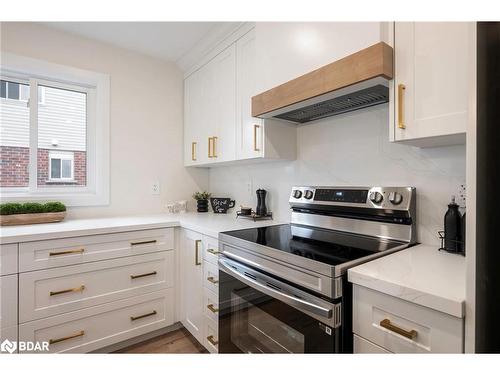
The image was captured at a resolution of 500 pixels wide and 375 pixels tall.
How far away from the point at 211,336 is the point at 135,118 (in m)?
1.93

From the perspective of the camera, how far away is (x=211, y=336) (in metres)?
1.68

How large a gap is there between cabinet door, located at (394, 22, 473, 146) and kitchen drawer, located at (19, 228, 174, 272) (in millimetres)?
1651

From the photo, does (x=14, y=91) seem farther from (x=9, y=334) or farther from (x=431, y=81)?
(x=431, y=81)

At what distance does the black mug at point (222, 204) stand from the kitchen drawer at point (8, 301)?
1.47 meters

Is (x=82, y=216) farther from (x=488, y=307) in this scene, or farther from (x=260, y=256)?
(x=488, y=307)

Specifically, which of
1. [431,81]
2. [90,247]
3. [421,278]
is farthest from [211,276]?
[431,81]

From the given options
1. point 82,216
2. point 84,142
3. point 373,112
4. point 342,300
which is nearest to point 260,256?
point 342,300

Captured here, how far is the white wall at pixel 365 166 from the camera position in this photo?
4.08 feet

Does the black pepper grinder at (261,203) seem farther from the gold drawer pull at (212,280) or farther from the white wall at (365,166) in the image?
the gold drawer pull at (212,280)

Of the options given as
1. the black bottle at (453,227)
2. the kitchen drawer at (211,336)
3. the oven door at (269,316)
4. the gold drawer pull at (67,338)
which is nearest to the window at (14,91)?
the gold drawer pull at (67,338)

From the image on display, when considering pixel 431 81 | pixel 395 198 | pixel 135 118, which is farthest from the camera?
pixel 135 118
